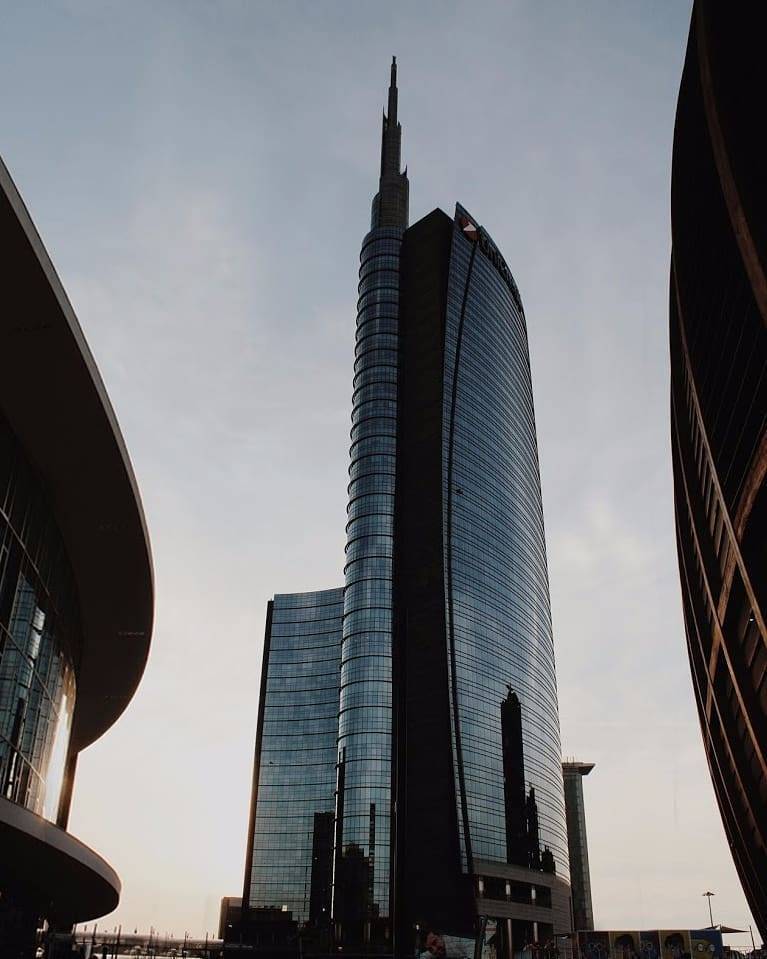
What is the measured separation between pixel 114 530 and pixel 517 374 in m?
141

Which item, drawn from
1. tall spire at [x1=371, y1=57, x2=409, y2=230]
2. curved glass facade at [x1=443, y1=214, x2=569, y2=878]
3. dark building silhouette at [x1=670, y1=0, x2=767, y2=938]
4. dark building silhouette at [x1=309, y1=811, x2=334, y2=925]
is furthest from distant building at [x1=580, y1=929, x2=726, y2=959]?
tall spire at [x1=371, y1=57, x2=409, y2=230]

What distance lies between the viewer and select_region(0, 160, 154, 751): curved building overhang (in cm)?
2473

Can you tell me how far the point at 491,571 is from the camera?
143m

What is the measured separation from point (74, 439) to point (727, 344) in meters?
22.3

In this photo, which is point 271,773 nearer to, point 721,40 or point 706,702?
point 706,702

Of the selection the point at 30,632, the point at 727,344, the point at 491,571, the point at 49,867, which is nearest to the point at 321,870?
the point at 491,571

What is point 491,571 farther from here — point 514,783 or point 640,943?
point 640,943

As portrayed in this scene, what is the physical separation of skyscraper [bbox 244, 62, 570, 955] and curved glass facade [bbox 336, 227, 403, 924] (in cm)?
A: 26

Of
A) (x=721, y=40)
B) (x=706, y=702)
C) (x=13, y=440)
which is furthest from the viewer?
(x=706, y=702)

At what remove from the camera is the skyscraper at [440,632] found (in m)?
123

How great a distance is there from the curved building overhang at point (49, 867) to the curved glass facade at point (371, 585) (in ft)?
252

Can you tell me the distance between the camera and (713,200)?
30.5 metres

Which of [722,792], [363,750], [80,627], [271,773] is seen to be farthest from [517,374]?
[80,627]

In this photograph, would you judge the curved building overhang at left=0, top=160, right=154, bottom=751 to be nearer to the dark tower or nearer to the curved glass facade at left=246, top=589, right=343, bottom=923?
the dark tower
